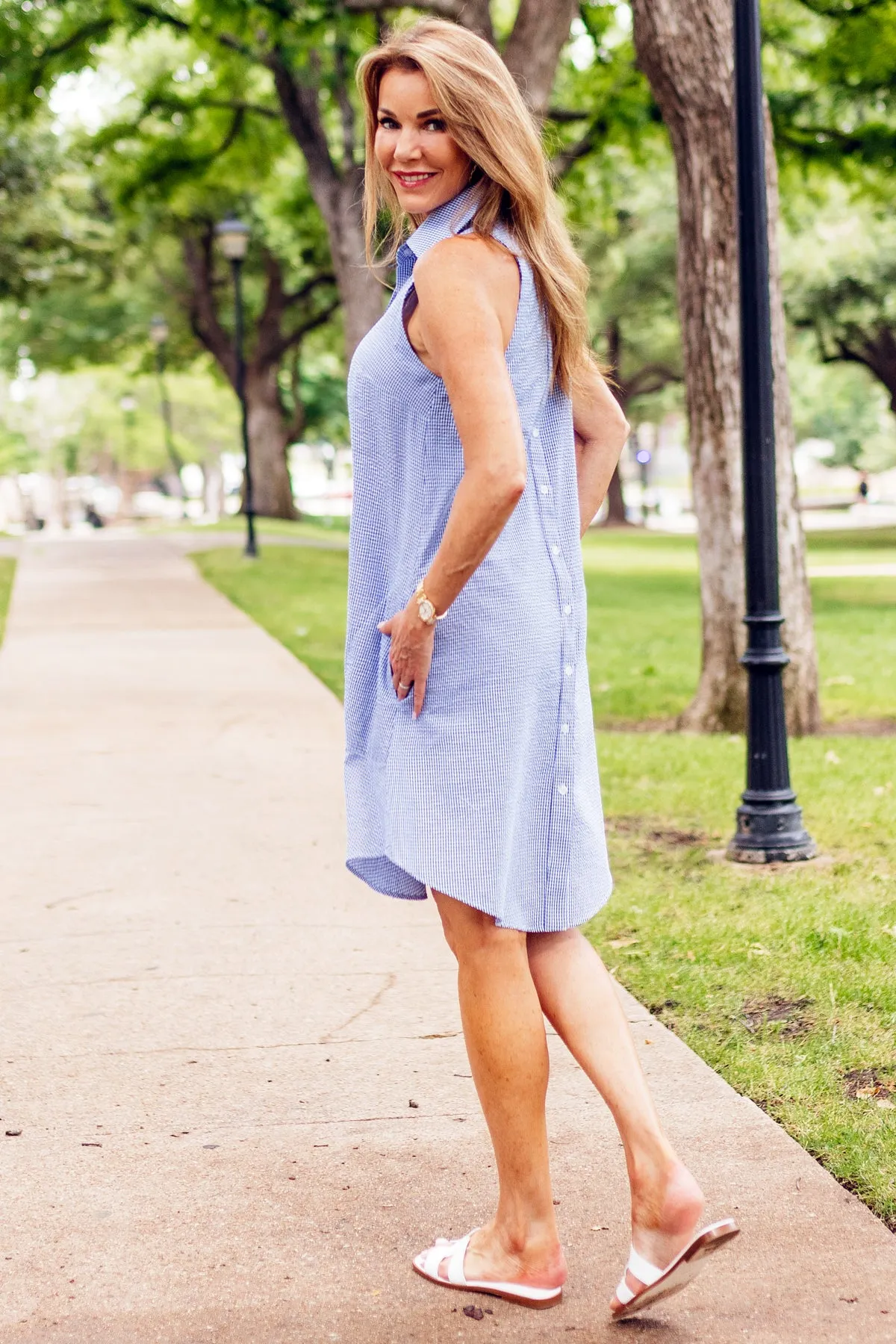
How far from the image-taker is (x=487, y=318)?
250 centimetres

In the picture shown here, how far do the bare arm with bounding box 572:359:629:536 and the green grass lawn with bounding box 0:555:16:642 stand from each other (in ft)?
37.0

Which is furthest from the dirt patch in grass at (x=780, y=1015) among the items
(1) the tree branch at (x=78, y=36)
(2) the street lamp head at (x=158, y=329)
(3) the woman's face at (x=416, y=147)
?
(2) the street lamp head at (x=158, y=329)

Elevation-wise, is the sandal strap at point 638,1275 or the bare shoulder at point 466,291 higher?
the bare shoulder at point 466,291

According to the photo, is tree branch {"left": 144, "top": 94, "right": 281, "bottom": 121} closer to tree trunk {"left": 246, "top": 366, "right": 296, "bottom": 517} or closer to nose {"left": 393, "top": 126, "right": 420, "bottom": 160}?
tree trunk {"left": 246, "top": 366, "right": 296, "bottom": 517}

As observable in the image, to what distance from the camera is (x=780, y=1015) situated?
411cm

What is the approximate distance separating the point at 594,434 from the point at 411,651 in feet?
2.02

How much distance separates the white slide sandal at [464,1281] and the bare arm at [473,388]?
1102mm

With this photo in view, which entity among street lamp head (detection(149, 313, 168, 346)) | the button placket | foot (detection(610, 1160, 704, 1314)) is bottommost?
foot (detection(610, 1160, 704, 1314))

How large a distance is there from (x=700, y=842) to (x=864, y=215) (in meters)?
29.8

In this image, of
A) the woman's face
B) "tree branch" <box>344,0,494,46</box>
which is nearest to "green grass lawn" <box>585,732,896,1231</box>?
the woman's face

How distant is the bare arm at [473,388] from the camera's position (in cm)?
248

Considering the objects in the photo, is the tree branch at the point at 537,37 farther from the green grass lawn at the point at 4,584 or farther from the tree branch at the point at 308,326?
the tree branch at the point at 308,326

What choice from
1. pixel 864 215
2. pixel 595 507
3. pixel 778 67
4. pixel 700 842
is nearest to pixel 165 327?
pixel 864 215

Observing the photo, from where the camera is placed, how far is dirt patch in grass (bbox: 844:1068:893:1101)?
3512mm
